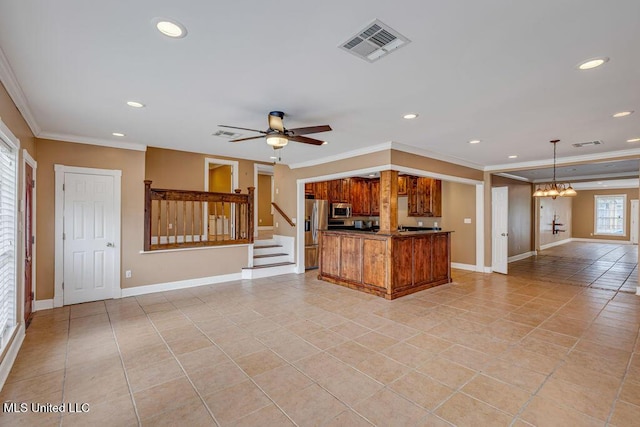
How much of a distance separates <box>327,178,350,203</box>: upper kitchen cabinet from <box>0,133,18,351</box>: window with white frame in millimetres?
6440

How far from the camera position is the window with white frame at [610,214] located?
1324 centimetres

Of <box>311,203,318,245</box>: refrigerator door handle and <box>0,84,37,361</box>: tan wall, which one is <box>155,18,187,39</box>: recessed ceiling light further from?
<box>311,203,318,245</box>: refrigerator door handle

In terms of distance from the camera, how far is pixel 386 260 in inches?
202

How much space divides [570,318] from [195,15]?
541 centimetres

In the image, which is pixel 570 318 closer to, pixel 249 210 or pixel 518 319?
pixel 518 319

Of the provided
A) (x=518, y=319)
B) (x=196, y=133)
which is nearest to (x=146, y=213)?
(x=196, y=133)

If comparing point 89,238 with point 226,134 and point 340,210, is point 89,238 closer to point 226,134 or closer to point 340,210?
point 226,134

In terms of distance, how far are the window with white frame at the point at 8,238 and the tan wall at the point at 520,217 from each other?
30.5 feet

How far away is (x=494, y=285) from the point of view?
6004mm

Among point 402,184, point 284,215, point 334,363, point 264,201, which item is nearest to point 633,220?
point 402,184

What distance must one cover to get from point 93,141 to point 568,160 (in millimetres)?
8796

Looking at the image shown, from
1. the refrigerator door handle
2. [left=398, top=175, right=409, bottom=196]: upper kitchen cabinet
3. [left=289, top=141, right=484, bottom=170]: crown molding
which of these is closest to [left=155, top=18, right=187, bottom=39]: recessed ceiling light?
[left=289, top=141, right=484, bottom=170]: crown molding

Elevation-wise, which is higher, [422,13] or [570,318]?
[422,13]

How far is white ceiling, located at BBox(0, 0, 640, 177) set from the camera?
185 cm
